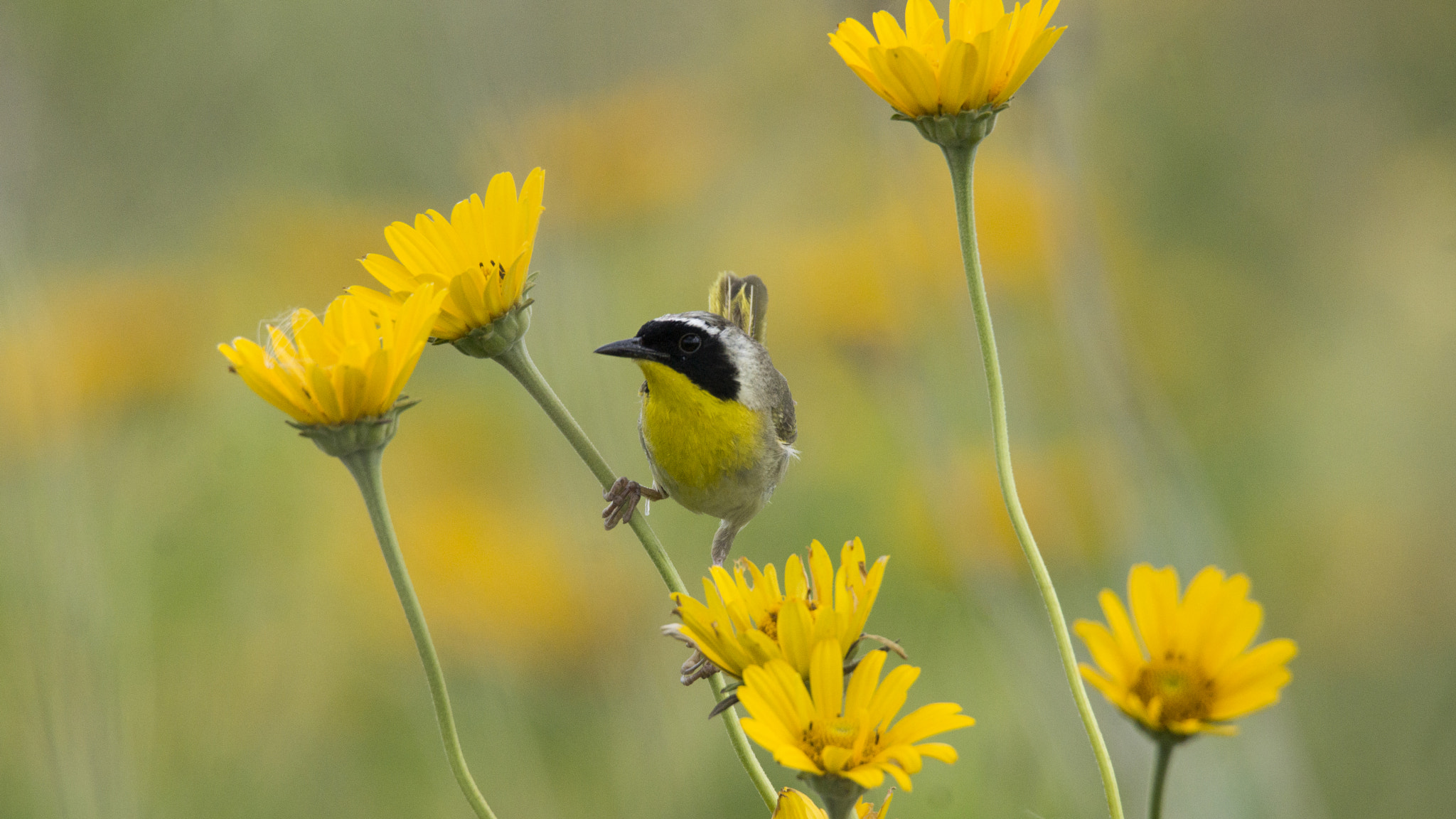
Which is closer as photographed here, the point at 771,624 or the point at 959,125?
the point at 771,624

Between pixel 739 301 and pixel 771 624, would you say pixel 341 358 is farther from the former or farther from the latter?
pixel 739 301

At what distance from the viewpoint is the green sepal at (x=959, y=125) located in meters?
0.94

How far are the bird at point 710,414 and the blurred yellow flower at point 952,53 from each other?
74 centimetres

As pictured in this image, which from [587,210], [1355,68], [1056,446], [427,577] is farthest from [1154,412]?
[1355,68]

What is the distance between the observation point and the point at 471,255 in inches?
38.0

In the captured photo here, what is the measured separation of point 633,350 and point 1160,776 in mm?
1080

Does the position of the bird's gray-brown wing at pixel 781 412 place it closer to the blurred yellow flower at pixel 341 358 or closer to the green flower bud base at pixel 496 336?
the green flower bud base at pixel 496 336

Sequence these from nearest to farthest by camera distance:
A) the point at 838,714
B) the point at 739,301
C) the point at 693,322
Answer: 1. the point at 838,714
2. the point at 693,322
3. the point at 739,301

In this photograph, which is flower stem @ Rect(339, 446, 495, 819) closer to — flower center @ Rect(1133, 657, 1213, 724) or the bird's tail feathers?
flower center @ Rect(1133, 657, 1213, 724)

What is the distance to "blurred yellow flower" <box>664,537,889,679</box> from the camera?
75 centimetres

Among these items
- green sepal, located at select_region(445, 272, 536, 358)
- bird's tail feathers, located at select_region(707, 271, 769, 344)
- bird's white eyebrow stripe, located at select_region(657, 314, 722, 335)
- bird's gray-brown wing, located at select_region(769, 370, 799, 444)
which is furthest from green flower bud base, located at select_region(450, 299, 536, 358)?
bird's gray-brown wing, located at select_region(769, 370, 799, 444)

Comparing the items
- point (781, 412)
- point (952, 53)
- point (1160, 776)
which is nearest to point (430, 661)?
point (1160, 776)

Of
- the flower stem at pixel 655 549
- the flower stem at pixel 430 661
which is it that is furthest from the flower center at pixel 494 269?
the flower stem at pixel 430 661

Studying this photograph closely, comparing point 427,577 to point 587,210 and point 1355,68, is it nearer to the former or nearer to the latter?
point 587,210
